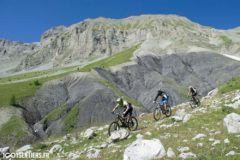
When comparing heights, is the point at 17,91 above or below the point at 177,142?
above

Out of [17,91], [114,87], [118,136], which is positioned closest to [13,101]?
[17,91]

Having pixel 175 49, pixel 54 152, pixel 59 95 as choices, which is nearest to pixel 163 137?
pixel 54 152

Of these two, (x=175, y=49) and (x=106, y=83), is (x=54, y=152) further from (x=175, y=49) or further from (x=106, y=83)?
(x=175, y=49)

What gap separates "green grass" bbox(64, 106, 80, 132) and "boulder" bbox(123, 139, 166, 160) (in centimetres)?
8652

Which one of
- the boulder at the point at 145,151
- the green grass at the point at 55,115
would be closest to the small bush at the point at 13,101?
the green grass at the point at 55,115

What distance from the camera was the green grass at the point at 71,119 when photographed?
102m

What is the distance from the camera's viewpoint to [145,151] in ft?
49.9

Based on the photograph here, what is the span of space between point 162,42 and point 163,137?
6975 inches

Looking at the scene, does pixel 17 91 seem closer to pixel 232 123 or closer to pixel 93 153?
pixel 93 153

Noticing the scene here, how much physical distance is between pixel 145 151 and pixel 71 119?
92279 millimetres

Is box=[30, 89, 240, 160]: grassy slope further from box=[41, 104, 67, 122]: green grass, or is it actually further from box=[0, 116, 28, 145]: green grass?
box=[41, 104, 67, 122]: green grass

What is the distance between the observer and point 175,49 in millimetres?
181625

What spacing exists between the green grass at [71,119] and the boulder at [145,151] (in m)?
86.5

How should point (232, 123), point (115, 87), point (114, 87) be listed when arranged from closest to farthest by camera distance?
1. point (232, 123)
2. point (114, 87)
3. point (115, 87)
